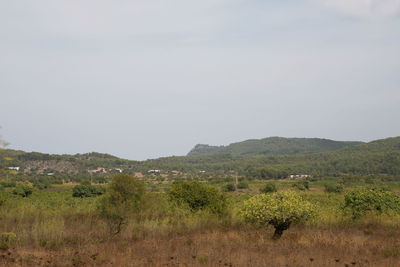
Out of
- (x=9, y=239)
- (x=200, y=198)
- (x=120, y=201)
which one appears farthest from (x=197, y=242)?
(x=200, y=198)

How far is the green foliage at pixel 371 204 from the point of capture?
67.1ft

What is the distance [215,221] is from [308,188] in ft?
184

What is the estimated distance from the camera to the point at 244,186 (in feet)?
236

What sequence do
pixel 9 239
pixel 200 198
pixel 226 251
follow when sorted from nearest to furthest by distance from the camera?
pixel 226 251
pixel 9 239
pixel 200 198

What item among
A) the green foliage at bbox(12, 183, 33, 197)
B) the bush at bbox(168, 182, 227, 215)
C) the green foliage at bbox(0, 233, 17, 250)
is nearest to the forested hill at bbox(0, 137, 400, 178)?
the green foliage at bbox(12, 183, 33, 197)

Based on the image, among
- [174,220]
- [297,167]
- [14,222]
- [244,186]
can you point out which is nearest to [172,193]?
[174,220]

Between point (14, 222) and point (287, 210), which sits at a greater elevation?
point (287, 210)

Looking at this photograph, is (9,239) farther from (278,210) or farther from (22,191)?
(22,191)

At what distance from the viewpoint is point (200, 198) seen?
21.7 meters

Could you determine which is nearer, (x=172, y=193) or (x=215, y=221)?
(x=215, y=221)

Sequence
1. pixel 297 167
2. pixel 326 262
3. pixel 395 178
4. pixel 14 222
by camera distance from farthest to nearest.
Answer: pixel 297 167 < pixel 395 178 < pixel 14 222 < pixel 326 262

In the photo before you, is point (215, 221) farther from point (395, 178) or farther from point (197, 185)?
point (395, 178)

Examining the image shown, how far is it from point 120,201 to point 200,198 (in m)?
5.50

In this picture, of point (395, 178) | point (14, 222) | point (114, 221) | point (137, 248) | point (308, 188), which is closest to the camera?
point (137, 248)
